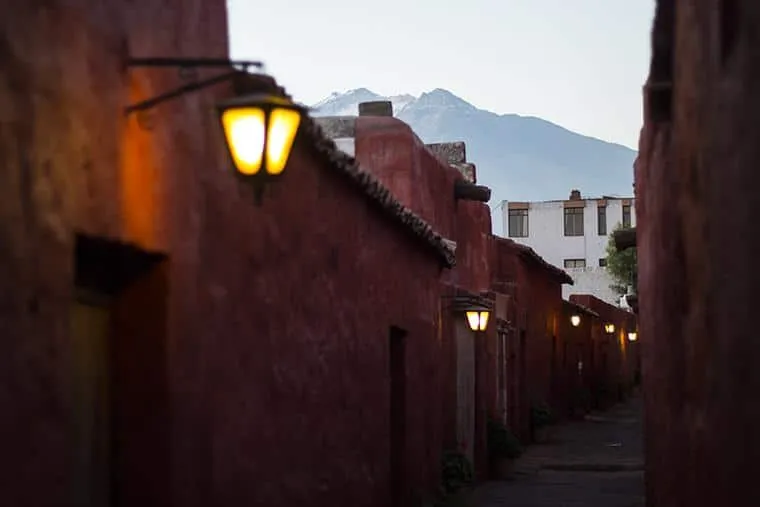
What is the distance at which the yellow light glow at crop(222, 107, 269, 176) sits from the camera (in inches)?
256

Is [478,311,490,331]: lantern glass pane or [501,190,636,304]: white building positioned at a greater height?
[501,190,636,304]: white building

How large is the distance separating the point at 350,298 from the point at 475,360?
8.61 m

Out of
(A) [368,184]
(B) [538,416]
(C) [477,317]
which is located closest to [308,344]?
(A) [368,184]

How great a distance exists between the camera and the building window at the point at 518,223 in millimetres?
69312

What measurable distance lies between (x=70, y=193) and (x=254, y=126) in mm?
1095

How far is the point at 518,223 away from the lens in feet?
229

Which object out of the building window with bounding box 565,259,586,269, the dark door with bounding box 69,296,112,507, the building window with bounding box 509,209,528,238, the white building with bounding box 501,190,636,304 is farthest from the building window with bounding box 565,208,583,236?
the dark door with bounding box 69,296,112,507

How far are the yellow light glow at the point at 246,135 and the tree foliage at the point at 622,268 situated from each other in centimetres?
5003

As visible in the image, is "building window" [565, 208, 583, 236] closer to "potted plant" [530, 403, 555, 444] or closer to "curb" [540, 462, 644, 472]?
"potted plant" [530, 403, 555, 444]

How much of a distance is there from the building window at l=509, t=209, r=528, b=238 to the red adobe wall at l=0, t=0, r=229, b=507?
62.2 metres

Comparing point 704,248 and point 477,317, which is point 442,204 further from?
point 704,248

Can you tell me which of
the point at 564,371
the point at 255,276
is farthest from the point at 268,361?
the point at 564,371

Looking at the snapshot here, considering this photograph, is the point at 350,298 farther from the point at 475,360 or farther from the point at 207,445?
the point at 475,360

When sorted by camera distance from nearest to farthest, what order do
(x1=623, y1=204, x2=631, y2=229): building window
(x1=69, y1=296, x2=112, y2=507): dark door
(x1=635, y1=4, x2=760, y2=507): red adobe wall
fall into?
1. (x1=635, y1=4, x2=760, y2=507): red adobe wall
2. (x1=69, y1=296, x2=112, y2=507): dark door
3. (x1=623, y1=204, x2=631, y2=229): building window
